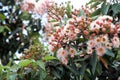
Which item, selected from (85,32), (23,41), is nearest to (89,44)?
(85,32)

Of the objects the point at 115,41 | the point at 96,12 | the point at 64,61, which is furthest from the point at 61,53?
the point at 96,12

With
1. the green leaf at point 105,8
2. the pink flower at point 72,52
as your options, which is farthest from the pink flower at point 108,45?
the green leaf at point 105,8

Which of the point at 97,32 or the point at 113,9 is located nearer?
the point at 97,32

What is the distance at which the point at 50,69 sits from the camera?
7.40 feet

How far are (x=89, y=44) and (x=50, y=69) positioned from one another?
0.28 metres

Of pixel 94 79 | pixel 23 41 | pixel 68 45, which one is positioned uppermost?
pixel 68 45

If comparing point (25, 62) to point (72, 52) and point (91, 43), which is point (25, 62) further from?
point (91, 43)

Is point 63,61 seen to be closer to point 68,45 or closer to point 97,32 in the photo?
point 68,45

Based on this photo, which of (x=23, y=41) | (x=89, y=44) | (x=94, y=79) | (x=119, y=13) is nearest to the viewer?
(x=89, y=44)

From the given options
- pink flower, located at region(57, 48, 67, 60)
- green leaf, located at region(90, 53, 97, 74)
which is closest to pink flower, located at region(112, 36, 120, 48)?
green leaf, located at region(90, 53, 97, 74)

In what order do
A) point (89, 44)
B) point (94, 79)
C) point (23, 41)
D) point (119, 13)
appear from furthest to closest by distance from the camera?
point (23, 41), point (119, 13), point (94, 79), point (89, 44)

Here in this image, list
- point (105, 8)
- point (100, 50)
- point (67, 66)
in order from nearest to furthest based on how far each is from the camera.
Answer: point (100, 50)
point (67, 66)
point (105, 8)

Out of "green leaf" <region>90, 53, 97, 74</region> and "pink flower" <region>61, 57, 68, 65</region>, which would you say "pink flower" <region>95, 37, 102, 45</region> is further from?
"pink flower" <region>61, 57, 68, 65</region>

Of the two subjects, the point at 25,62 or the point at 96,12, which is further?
the point at 96,12
